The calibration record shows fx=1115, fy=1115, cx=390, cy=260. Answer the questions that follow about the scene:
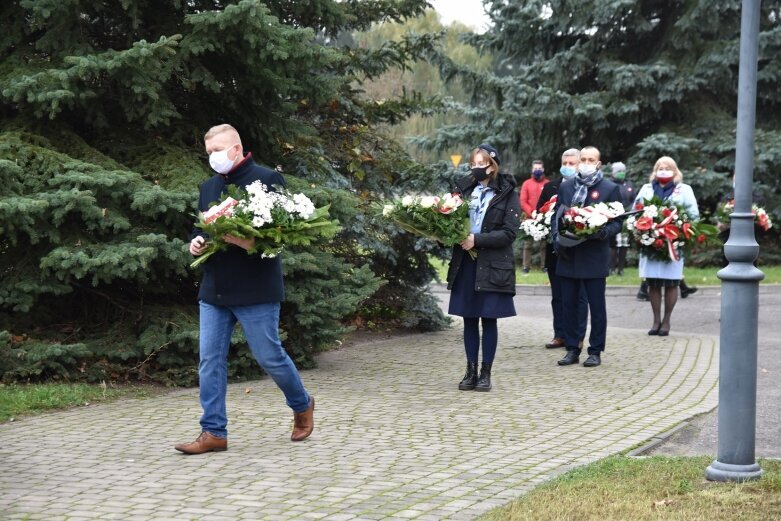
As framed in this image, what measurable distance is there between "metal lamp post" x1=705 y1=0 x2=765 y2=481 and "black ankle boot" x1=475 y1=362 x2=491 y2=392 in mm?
3717

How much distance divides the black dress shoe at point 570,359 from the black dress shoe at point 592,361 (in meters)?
0.14

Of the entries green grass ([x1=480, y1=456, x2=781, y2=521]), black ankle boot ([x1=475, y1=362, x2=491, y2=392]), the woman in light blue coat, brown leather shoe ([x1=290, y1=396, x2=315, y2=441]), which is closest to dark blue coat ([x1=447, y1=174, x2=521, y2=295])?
black ankle boot ([x1=475, y1=362, x2=491, y2=392])

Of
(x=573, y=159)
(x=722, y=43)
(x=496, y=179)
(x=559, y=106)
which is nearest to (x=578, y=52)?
(x=559, y=106)

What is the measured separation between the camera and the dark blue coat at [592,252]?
11.1 meters

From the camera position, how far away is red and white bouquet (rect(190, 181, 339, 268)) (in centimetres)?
673

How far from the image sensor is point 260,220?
6.71 m

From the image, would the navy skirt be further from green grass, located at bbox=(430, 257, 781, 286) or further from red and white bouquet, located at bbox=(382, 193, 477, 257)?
green grass, located at bbox=(430, 257, 781, 286)

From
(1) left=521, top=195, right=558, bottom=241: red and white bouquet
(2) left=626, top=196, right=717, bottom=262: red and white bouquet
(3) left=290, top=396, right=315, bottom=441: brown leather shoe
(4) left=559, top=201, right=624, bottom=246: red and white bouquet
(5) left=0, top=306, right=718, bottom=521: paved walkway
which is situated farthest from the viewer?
(2) left=626, top=196, right=717, bottom=262: red and white bouquet

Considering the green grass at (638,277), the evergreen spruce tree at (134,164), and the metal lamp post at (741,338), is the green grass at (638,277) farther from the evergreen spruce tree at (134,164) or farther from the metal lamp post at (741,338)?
the metal lamp post at (741,338)

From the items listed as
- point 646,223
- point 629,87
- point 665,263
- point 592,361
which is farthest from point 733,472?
point 629,87

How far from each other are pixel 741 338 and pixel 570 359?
211 inches

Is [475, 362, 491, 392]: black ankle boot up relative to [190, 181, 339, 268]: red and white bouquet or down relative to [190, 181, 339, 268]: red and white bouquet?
down

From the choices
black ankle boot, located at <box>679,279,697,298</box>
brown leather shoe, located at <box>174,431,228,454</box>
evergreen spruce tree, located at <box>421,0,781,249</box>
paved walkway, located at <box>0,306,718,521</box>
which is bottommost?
paved walkway, located at <box>0,306,718,521</box>

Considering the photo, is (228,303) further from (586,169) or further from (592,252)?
(586,169)
